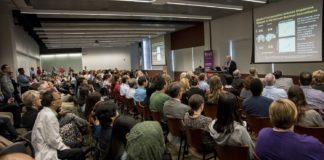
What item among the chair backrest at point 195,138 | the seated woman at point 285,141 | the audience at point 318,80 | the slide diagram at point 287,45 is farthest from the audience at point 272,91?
the slide diagram at point 287,45

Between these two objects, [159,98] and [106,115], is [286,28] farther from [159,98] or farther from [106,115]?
[106,115]

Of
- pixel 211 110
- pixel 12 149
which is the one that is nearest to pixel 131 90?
pixel 211 110

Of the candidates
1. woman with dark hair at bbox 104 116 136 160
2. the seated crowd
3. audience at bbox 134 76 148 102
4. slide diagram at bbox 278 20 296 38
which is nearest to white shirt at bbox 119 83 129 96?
audience at bbox 134 76 148 102

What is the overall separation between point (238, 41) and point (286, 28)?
10.6 feet

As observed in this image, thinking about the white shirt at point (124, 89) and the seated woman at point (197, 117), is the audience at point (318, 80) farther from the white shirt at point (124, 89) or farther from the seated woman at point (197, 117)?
the white shirt at point (124, 89)

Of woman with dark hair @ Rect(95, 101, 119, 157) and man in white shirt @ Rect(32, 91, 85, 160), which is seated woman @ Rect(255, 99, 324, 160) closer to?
A: woman with dark hair @ Rect(95, 101, 119, 157)

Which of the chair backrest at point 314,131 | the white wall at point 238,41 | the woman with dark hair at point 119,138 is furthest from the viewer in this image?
the white wall at point 238,41

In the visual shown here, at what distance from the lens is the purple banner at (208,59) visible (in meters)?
12.5

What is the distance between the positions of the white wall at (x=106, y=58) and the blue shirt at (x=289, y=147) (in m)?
24.4

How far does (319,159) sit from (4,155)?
1.82m

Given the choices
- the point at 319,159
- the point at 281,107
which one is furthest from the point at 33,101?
the point at 319,159

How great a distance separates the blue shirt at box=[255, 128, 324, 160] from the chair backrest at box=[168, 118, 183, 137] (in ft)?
5.15

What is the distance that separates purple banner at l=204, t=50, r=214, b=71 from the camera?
12.5 m

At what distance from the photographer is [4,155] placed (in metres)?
1.16
